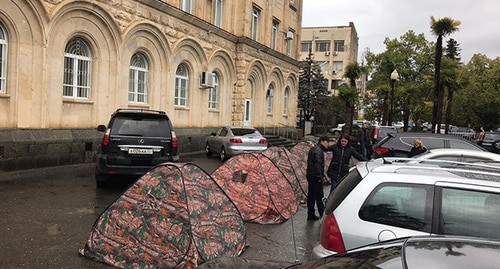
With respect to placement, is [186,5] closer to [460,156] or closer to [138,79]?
[138,79]

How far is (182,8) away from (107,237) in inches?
571

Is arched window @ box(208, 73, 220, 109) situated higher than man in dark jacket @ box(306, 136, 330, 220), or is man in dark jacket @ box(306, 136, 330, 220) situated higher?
arched window @ box(208, 73, 220, 109)

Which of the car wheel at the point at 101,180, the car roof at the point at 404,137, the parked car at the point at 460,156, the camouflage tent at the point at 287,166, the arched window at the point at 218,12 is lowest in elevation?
the car wheel at the point at 101,180

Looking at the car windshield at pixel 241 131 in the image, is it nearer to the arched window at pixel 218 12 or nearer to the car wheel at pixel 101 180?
the arched window at pixel 218 12

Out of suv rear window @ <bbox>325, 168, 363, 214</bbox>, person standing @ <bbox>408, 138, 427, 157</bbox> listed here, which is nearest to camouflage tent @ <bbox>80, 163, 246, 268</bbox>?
suv rear window @ <bbox>325, 168, 363, 214</bbox>

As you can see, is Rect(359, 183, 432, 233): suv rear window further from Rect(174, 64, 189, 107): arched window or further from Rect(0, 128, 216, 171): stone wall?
Rect(174, 64, 189, 107): arched window

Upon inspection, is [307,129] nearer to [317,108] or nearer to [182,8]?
[317,108]

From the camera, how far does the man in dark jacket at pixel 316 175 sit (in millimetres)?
7656

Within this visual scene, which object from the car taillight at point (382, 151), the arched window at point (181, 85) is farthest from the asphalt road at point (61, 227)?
the arched window at point (181, 85)

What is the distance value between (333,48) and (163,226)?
70319 mm

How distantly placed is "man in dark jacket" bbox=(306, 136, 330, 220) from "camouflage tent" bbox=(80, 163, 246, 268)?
8.98 ft

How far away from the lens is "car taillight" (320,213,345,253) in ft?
12.1

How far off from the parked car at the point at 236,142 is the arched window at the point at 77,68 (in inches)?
217

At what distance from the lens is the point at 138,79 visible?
1591cm
